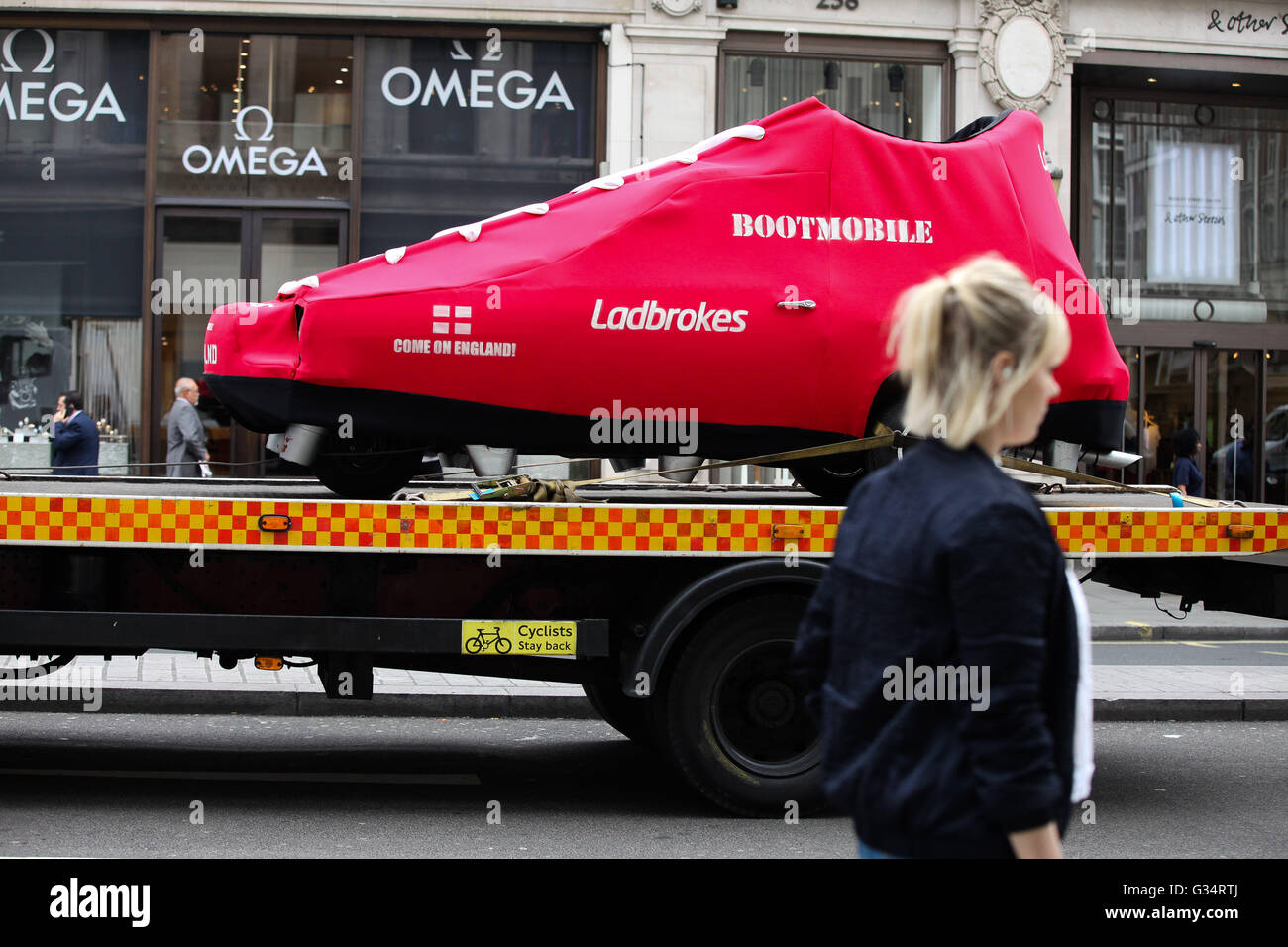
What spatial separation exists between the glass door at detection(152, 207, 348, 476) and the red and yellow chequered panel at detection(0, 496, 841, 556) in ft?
30.1

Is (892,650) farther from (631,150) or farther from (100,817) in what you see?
(631,150)

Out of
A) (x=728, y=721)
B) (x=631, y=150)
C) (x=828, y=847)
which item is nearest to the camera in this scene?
(x=828, y=847)

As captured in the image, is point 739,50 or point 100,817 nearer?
point 100,817

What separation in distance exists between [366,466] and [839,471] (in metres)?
2.28

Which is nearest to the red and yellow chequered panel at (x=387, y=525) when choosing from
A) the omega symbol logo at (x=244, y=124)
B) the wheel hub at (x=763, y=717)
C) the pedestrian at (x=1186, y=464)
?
the wheel hub at (x=763, y=717)

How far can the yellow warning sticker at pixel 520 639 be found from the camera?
6.02m

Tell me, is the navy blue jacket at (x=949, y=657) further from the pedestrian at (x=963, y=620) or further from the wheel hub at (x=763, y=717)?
the wheel hub at (x=763, y=717)

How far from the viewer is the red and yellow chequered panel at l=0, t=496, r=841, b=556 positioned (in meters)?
5.87

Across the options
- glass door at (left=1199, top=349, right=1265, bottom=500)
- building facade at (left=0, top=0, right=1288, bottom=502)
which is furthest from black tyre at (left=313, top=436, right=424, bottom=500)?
glass door at (left=1199, top=349, right=1265, bottom=500)

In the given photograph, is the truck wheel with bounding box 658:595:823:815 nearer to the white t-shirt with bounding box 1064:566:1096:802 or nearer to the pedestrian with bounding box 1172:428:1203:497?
the white t-shirt with bounding box 1064:566:1096:802

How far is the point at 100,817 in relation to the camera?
600 centimetres

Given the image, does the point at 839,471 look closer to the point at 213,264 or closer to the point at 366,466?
the point at 366,466
